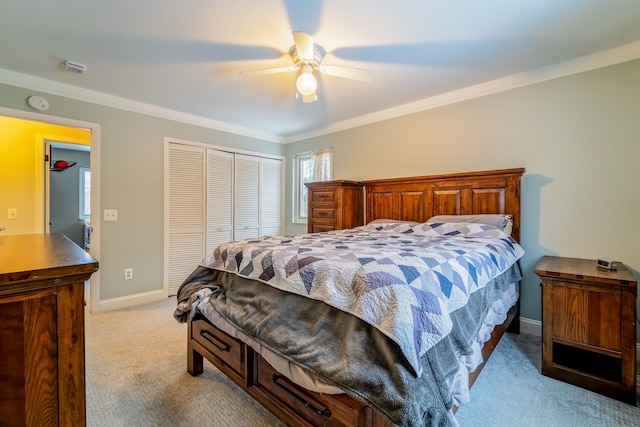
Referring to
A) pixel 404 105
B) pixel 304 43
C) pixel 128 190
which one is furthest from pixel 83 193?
pixel 404 105

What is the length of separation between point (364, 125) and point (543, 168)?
2.11 metres

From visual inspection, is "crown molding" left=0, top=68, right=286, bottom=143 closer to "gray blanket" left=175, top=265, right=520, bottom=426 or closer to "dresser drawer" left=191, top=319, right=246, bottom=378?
"dresser drawer" left=191, top=319, right=246, bottom=378

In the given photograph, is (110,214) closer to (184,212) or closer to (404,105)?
(184,212)

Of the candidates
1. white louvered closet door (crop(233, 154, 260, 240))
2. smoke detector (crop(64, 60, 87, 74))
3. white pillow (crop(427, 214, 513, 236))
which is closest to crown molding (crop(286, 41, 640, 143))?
white pillow (crop(427, 214, 513, 236))

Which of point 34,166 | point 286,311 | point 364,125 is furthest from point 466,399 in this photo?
point 34,166

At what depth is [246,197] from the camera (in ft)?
14.5

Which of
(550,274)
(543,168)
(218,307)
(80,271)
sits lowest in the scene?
(218,307)

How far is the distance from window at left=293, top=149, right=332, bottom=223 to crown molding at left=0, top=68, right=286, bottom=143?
951 millimetres

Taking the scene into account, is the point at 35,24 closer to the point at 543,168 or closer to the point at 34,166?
the point at 34,166

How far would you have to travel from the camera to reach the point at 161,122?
3.53 m

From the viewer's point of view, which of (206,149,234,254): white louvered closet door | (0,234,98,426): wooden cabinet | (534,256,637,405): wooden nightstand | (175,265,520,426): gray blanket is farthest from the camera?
(206,149,234,254): white louvered closet door

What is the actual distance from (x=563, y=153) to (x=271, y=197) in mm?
3795

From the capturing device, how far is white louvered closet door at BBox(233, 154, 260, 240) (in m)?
4.31

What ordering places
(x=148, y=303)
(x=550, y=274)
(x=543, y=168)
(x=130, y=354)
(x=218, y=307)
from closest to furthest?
(x=218, y=307) < (x=550, y=274) < (x=130, y=354) < (x=543, y=168) < (x=148, y=303)
